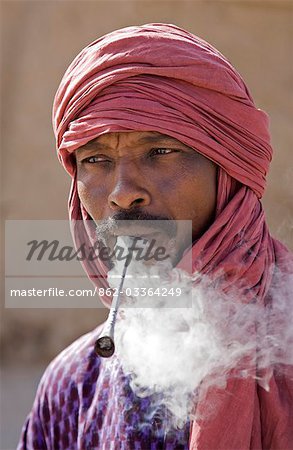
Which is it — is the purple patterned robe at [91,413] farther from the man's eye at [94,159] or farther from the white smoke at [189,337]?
the man's eye at [94,159]

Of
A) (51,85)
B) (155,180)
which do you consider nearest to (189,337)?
(155,180)

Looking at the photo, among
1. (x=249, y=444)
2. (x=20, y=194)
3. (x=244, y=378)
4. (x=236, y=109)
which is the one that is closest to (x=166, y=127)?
(x=236, y=109)

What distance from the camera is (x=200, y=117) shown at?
2449 mm

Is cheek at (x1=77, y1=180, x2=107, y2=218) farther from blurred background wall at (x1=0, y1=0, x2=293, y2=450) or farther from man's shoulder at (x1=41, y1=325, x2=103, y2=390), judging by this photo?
blurred background wall at (x1=0, y1=0, x2=293, y2=450)

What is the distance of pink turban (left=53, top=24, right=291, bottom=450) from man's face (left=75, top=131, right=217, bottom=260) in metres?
0.04

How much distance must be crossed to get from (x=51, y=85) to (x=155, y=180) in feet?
13.3

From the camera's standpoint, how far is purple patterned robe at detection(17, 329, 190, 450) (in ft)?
8.05

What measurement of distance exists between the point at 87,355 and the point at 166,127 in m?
0.89

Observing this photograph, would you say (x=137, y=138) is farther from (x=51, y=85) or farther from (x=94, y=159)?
(x=51, y=85)

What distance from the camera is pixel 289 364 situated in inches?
90.1

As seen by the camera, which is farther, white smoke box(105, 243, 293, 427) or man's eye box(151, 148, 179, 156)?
man's eye box(151, 148, 179, 156)

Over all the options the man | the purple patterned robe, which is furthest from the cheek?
the purple patterned robe

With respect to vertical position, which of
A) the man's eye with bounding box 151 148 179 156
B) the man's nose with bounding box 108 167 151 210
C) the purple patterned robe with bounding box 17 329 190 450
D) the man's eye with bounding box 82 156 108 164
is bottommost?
the purple patterned robe with bounding box 17 329 190 450

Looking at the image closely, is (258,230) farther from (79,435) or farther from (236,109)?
(79,435)
